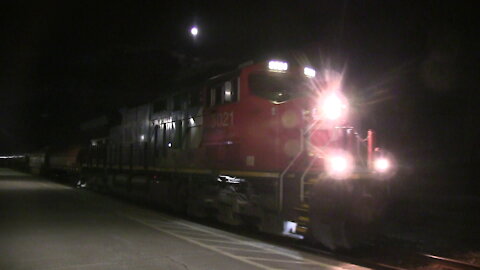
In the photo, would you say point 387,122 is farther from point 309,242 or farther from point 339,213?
point 339,213

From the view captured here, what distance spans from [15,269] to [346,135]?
666cm

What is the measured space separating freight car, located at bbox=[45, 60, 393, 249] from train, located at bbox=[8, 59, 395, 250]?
21mm

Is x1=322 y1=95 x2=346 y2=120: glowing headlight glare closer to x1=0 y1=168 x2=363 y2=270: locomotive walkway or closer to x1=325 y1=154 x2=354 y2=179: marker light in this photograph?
x1=325 y1=154 x2=354 y2=179: marker light

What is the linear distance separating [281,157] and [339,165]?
1.28 meters

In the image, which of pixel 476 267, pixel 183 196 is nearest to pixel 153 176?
pixel 183 196

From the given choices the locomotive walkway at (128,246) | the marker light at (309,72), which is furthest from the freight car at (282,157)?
the locomotive walkway at (128,246)

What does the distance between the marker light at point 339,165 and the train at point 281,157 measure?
0.9 inches

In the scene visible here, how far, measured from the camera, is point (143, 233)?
1034 centimetres

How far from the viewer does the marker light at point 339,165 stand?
8.61m

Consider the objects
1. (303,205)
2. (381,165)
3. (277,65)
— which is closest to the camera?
(303,205)

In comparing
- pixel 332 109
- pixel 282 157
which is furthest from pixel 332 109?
pixel 282 157

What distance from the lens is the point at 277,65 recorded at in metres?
10.0

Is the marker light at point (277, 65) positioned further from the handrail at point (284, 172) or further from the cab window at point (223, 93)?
the handrail at point (284, 172)

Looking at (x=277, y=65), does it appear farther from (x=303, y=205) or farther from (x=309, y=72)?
(x=303, y=205)
